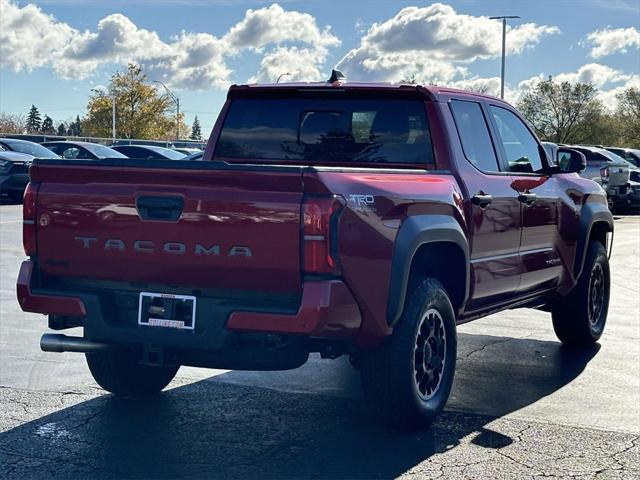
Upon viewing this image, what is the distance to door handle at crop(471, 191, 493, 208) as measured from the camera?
19.7ft

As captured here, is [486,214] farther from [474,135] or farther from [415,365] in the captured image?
[415,365]

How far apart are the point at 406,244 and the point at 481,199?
1.14m

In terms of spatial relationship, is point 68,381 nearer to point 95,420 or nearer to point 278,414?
point 95,420

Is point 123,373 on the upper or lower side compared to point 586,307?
lower

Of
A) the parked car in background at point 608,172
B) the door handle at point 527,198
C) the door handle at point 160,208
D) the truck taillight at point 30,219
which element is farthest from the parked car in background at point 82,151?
the door handle at point 160,208

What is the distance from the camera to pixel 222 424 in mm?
5504

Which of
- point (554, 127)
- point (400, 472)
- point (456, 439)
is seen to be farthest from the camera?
point (554, 127)

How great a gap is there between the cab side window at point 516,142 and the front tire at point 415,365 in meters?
1.69

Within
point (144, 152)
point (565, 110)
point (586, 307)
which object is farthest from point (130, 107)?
point (586, 307)

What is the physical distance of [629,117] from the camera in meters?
76.4

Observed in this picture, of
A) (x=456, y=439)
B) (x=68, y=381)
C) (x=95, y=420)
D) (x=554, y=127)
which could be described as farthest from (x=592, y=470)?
(x=554, y=127)

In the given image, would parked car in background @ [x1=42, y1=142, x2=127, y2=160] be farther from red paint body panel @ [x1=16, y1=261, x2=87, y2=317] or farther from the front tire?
the front tire

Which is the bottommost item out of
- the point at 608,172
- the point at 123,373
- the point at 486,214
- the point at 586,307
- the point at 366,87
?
the point at 123,373

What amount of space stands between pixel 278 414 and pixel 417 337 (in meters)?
0.94
